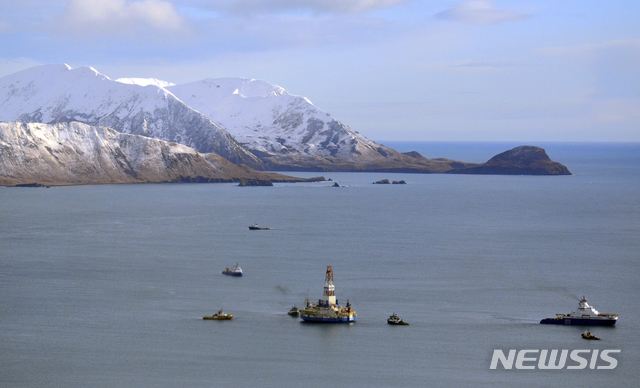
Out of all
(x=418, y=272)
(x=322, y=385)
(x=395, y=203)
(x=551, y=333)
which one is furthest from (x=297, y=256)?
(x=395, y=203)

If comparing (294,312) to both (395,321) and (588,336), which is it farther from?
(588,336)

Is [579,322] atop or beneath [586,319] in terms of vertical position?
beneath

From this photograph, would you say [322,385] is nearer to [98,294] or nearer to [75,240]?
[98,294]

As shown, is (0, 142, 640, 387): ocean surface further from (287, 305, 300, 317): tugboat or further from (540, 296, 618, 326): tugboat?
(540, 296, 618, 326): tugboat

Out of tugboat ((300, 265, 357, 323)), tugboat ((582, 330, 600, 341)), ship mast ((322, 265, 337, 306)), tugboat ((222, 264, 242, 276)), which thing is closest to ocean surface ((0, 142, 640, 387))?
tugboat ((582, 330, 600, 341))

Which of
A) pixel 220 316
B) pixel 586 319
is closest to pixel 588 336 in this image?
pixel 586 319

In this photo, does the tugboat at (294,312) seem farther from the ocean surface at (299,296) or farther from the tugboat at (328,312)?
the tugboat at (328,312)
